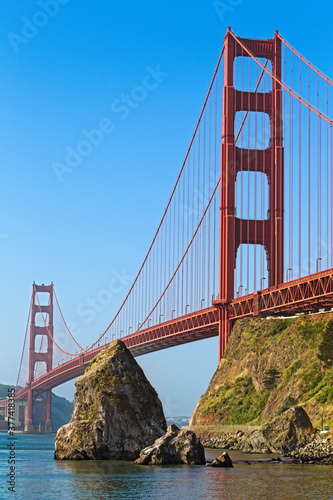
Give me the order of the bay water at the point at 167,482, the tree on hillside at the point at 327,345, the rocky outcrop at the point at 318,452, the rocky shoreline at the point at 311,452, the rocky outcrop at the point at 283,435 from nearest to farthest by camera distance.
A: the bay water at the point at 167,482 < the rocky outcrop at the point at 318,452 < the rocky shoreline at the point at 311,452 < the rocky outcrop at the point at 283,435 < the tree on hillside at the point at 327,345

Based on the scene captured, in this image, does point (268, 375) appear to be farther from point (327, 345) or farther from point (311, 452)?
point (311, 452)

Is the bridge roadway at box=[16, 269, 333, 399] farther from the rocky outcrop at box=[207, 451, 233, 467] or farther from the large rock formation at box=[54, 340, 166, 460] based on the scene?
the rocky outcrop at box=[207, 451, 233, 467]

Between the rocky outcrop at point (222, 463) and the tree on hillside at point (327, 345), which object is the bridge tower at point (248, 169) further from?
A: the rocky outcrop at point (222, 463)

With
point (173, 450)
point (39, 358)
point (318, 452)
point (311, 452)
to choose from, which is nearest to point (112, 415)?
point (173, 450)

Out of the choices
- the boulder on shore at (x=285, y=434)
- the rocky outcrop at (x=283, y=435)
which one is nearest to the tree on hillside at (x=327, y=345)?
the rocky outcrop at (x=283, y=435)

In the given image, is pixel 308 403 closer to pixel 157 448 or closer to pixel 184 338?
pixel 157 448

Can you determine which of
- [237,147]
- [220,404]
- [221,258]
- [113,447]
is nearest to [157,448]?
[113,447]

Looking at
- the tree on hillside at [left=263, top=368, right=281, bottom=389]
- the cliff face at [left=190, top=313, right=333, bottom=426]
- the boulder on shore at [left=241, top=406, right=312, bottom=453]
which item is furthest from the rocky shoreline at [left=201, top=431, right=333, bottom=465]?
the tree on hillside at [left=263, top=368, right=281, bottom=389]
